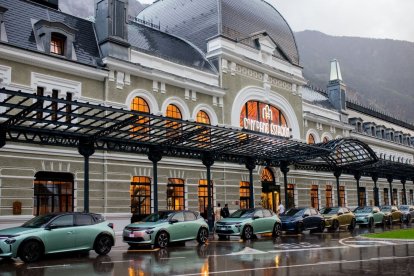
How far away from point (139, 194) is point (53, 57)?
932cm

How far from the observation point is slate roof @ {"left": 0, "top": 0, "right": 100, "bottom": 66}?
2448 cm

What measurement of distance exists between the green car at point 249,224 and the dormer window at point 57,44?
40.9 feet

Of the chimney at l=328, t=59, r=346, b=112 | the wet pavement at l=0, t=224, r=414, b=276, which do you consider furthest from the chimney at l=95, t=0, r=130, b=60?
the chimney at l=328, t=59, r=346, b=112

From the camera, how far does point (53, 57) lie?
80.8ft

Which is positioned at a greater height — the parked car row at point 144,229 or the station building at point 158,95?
the station building at point 158,95

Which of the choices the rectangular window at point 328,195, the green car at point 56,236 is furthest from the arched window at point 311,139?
the green car at point 56,236

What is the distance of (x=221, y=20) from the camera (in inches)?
1416

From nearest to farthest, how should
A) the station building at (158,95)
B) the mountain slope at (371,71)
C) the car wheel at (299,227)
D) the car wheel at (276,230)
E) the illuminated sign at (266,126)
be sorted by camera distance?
the station building at (158,95) → the car wheel at (276,230) → the car wheel at (299,227) → the illuminated sign at (266,126) → the mountain slope at (371,71)

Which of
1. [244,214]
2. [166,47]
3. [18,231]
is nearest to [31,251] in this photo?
[18,231]

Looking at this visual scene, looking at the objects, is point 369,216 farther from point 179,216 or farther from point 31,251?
point 31,251

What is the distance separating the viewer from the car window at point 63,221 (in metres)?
16.5

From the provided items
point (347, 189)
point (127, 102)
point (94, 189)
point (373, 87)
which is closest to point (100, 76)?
point (127, 102)

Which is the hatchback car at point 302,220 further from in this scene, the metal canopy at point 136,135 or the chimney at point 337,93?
the chimney at point 337,93

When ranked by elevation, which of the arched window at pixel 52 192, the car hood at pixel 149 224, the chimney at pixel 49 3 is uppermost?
the chimney at pixel 49 3
